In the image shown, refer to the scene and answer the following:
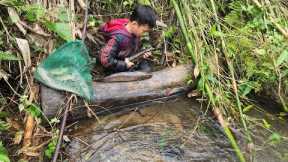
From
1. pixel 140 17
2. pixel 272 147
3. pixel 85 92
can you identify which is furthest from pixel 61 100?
pixel 272 147

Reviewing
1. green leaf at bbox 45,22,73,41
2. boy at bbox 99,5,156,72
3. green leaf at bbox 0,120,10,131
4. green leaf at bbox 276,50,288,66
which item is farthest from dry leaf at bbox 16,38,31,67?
green leaf at bbox 276,50,288,66

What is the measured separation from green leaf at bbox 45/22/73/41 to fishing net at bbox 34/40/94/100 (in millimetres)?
173

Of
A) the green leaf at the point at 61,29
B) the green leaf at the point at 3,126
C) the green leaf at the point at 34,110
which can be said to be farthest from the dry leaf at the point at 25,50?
the green leaf at the point at 3,126

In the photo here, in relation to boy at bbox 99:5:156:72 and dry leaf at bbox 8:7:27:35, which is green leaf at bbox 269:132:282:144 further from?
dry leaf at bbox 8:7:27:35

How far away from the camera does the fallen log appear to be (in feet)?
11.9

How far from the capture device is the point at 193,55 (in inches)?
169

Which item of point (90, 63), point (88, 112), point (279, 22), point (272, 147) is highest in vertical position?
point (279, 22)

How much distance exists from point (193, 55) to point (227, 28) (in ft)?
2.04

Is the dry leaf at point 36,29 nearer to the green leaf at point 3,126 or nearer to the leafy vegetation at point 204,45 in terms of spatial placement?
the leafy vegetation at point 204,45

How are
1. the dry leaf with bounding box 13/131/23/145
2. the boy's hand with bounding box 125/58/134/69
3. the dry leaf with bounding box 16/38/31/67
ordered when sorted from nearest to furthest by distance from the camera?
the dry leaf with bounding box 13/131/23/145 < the dry leaf with bounding box 16/38/31/67 < the boy's hand with bounding box 125/58/134/69

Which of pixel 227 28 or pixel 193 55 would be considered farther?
pixel 227 28

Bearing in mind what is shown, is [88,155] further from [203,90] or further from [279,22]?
[279,22]

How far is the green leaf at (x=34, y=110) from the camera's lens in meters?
3.62

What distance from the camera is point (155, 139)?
3781 millimetres
